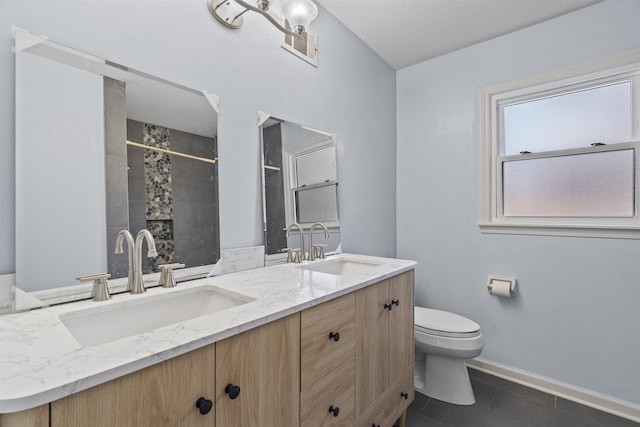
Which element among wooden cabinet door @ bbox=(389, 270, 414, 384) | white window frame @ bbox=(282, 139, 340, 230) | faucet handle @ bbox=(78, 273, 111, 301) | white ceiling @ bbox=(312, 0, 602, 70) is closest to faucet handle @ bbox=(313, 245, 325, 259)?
white window frame @ bbox=(282, 139, 340, 230)

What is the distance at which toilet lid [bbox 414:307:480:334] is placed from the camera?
6.12 feet

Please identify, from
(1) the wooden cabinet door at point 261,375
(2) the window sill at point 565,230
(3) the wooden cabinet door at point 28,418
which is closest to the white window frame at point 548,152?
(2) the window sill at point 565,230

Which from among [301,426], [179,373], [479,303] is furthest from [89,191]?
[479,303]

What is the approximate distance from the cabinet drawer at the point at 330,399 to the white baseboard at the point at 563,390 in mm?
1632

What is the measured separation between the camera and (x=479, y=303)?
2348 millimetres

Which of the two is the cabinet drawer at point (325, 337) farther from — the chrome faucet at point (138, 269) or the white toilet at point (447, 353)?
the white toilet at point (447, 353)

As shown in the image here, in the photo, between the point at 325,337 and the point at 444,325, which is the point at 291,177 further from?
the point at 444,325

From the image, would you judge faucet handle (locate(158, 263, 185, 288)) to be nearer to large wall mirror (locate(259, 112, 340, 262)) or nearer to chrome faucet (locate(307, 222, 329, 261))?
large wall mirror (locate(259, 112, 340, 262))

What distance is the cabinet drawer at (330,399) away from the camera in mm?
996

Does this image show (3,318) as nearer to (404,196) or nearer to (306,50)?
(306,50)

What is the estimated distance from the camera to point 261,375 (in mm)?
846

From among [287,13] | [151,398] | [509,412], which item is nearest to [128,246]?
[151,398]

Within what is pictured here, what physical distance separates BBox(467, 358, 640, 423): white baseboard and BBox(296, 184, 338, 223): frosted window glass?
1.67 meters

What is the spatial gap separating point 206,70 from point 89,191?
719 millimetres
